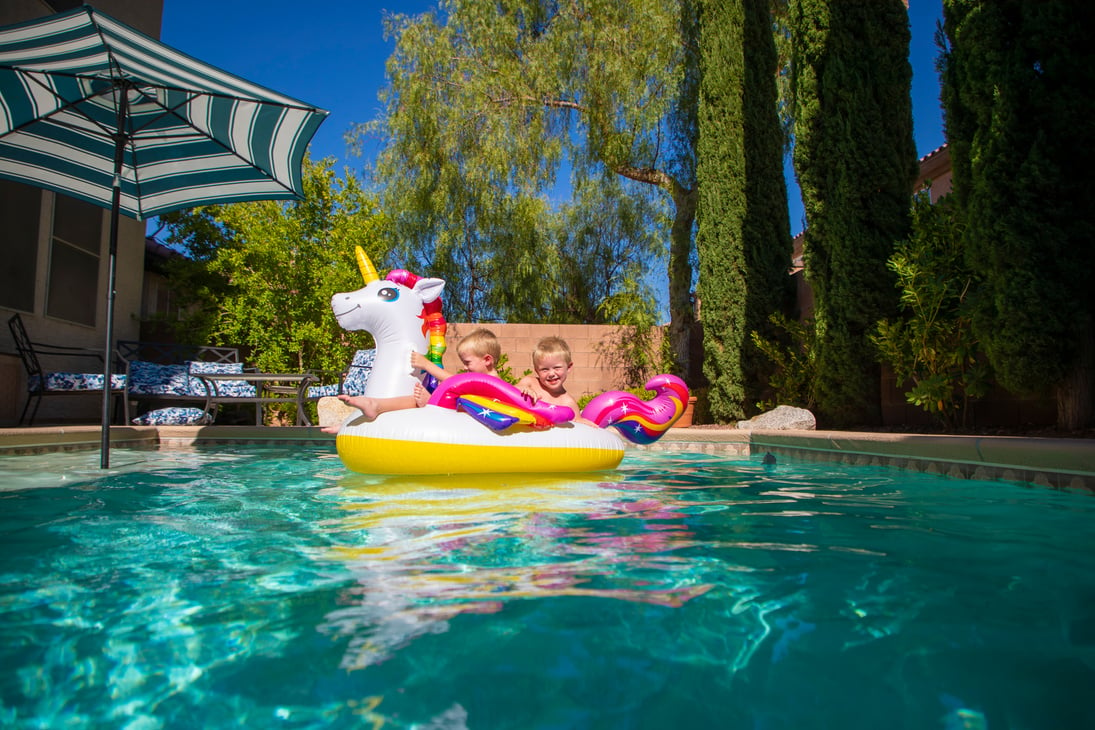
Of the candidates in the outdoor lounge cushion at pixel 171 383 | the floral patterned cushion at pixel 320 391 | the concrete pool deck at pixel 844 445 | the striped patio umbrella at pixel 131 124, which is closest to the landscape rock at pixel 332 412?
the floral patterned cushion at pixel 320 391

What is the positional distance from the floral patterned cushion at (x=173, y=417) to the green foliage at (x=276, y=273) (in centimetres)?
202

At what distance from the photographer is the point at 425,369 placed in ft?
15.6

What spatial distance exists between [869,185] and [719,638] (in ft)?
24.6

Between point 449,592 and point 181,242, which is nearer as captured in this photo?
point 449,592

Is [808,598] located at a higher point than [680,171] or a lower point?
lower

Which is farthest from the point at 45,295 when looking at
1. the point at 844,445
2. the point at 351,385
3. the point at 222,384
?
the point at 844,445

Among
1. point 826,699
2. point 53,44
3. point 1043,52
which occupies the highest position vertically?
point 1043,52

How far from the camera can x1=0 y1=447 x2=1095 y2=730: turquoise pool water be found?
4.03 ft

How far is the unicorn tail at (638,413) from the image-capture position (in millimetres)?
4801

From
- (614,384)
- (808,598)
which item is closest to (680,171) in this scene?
(614,384)

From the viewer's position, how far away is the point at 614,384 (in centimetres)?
1213

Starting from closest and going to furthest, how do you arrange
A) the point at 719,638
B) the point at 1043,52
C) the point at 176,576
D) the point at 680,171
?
the point at 719,638 < the point at 176,576 < the point at 1043,52 < the point at 680,171

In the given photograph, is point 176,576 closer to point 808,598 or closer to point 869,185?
point 808,598

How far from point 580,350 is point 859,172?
227 inches
